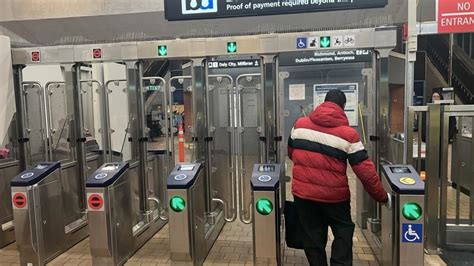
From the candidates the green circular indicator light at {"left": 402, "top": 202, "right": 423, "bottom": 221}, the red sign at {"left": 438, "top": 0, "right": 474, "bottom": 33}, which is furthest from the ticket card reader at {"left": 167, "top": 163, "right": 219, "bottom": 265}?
the red sign at {"left": 438, "top": 0, "right": 474, "bottom": 33}

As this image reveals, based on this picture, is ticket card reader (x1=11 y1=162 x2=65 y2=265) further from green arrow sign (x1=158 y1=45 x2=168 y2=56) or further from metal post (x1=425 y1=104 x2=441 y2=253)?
metal post (x1=425 y1=104 x2=441 y2=253)

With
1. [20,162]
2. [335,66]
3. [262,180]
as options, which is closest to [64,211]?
[20,162]

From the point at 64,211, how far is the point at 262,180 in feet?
7.61

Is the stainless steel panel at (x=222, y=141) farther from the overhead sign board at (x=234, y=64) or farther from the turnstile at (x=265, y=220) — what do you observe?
the overhead sign board at (x=234, y=64)

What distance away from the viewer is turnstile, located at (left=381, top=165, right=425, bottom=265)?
2.59 m

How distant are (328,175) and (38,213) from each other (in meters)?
2.49

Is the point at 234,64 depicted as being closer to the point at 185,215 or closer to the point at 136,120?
the point at 136,120

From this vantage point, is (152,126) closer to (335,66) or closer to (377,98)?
(377,98)

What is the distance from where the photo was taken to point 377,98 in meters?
3.68

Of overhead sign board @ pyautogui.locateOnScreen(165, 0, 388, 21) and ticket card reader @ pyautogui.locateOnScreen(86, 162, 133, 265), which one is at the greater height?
overhead sign board @ pyautogui.locateOnScreen(165, 0, 388, 21)

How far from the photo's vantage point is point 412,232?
2611mm

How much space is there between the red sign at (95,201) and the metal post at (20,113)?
63.6 inches

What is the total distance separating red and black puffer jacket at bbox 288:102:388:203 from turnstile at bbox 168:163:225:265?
93 centimetres

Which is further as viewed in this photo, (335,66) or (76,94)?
(335,66)
